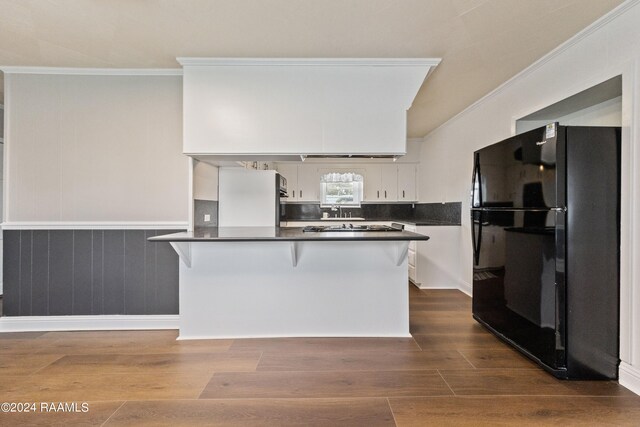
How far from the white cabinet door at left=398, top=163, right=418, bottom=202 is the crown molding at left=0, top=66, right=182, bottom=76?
13.2 ft

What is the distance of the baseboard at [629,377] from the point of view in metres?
1.82

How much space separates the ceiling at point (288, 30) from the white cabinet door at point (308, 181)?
10.4ft

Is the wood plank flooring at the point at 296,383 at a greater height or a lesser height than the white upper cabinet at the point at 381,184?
lesser

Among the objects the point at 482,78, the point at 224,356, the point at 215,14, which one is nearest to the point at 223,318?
the point at 224,356

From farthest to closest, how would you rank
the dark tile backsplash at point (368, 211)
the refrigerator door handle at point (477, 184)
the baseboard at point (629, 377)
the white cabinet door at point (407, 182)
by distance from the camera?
the dark tile backsplash at point (368, 211) → the white cabinet door at point (407, 182) → the refrigerator door handle at point (477, 184) → the baseboard at point (629, 377)

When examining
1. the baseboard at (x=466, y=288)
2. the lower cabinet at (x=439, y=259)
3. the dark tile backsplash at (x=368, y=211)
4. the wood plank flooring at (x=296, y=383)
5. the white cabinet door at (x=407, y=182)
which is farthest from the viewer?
the dark tile backsplash at (x=368, y=211)

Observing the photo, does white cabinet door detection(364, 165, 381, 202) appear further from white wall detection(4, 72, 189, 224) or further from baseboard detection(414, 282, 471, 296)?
white wall detection(4, 72, 189, 224)

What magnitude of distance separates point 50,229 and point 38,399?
1623 mm

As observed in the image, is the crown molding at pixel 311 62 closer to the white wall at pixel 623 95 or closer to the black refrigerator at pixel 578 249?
the white wall at pixel 623 95

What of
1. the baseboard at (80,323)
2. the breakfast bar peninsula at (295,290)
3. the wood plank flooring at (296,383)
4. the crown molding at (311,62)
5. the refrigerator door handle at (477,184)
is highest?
the crown molding at (311,62)

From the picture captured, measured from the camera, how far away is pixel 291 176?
18.7 ft

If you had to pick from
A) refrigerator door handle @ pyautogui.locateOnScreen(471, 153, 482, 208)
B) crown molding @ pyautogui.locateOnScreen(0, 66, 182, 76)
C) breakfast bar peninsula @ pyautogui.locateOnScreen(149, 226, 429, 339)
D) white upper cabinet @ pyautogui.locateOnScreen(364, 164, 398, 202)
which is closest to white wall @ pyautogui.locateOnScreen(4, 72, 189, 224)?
crown molding @ pyautogui.locateOnScreen(0, 66, 182, 76)

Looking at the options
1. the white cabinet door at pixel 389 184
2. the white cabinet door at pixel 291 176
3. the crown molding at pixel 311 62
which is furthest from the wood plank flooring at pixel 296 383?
the white cabinet door at pixel 291 176

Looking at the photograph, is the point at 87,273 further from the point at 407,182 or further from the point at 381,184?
the point at 407,182
